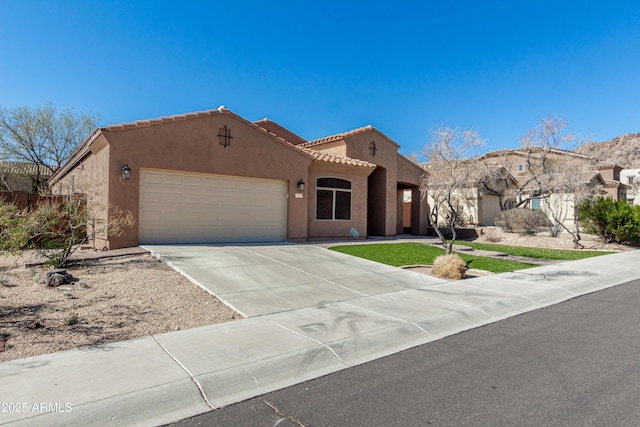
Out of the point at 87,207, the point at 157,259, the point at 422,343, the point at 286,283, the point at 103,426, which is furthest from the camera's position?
the point at 157,259

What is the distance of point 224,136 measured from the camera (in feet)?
43.9

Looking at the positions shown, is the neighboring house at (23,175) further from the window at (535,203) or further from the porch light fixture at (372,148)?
the window at (535,203)

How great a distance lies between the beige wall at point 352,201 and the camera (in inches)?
637

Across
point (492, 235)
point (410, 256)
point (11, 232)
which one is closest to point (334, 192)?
point (410, 256)

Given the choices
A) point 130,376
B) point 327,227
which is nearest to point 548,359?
point 130,376

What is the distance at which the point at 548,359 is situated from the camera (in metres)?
4.74

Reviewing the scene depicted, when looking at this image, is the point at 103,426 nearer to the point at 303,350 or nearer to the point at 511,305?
the point at 303,350

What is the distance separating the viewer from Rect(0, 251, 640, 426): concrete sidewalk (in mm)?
3479

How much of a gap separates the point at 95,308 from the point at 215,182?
7.67 metres

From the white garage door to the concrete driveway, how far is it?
0.90 meters

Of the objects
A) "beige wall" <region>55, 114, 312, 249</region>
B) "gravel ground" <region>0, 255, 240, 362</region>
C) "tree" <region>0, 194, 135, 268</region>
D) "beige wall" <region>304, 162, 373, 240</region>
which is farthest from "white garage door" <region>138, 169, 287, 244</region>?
"gravel ground" <region>0, 255, 240, 362</region>

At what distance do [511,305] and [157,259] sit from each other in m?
8.24

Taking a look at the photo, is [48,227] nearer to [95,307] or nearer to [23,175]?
[95,307]

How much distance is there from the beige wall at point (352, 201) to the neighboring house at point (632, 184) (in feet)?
98.4
